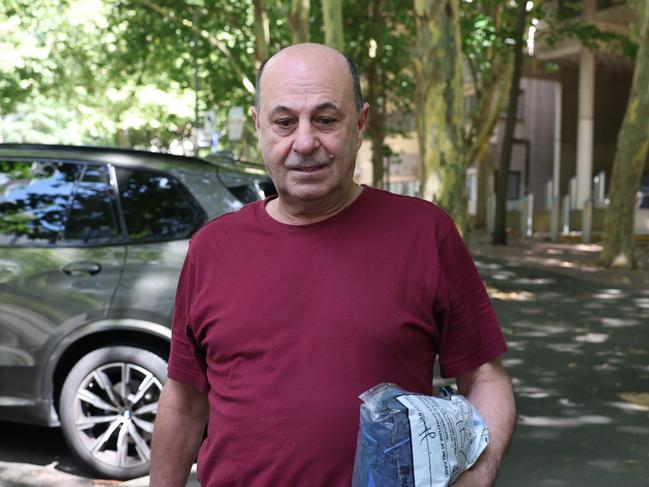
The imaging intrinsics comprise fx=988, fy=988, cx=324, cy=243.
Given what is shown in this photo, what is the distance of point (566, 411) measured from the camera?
6785 mm

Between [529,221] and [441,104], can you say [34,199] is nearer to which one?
[441,104]

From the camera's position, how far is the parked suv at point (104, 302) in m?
5.14

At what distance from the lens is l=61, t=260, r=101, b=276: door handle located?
520 centimetres

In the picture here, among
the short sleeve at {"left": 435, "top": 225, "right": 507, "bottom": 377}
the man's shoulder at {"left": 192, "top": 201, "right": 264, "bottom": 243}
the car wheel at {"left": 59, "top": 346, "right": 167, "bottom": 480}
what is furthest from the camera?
the car wheel at {"left": 59, "top": 346, "right": 167, "bottom": 480}

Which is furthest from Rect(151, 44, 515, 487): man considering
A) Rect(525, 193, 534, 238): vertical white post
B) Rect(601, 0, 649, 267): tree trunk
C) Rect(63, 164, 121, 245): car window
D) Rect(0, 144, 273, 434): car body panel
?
Rect(525, 193, 534, 238): vertical white post

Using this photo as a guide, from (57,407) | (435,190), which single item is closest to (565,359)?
(435,190)

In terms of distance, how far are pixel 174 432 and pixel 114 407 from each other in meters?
2.94

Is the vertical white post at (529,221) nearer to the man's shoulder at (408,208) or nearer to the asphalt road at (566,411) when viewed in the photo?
the asphalt road at (566,411)

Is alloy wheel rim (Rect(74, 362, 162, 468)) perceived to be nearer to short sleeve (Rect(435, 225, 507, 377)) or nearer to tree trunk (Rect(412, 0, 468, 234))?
short sleeve (Rect(435, 225, 507, 377))

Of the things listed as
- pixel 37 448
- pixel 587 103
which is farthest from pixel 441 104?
pixel 587 103

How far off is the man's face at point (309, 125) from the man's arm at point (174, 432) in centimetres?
54

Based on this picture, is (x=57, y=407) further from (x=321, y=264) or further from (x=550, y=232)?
(x=550, y=232)

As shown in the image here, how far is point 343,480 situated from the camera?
1.98m

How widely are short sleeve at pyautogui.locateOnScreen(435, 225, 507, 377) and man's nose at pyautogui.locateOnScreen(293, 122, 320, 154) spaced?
35 cm
